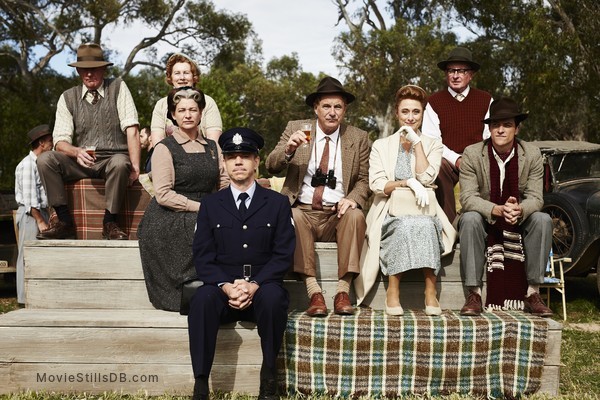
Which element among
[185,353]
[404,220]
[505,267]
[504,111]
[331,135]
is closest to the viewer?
[185,353]

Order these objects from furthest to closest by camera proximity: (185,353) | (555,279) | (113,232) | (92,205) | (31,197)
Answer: (555,279) → (31,197) → (92,205) → (113,232) → (185,353)

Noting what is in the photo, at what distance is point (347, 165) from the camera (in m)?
5.54

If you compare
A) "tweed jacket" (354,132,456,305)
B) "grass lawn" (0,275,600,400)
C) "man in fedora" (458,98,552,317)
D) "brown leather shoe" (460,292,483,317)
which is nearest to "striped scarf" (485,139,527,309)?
"man in fedora" (458,98,552,317)

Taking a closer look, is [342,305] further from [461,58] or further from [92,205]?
[461,58]

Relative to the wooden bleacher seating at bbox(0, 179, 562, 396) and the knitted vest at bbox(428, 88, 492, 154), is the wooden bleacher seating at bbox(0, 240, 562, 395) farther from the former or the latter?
the knitted vest at bbox(428, 88, 492, 154)

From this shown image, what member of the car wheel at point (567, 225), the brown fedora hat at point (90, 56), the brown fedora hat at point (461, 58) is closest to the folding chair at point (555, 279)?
the car wheel at point (567, 225)

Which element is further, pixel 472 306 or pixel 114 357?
pixel 472 306

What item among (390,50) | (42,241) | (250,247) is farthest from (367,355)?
(390,50)

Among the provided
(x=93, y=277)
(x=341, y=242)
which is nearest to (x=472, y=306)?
(x=341, y=242)

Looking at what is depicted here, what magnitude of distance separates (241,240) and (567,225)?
5.72 metres

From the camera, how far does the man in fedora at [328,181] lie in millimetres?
5121

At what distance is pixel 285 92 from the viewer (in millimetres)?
33969

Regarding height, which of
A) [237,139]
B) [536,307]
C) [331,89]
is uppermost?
[331,89]

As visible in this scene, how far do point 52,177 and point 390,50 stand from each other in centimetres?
2185
